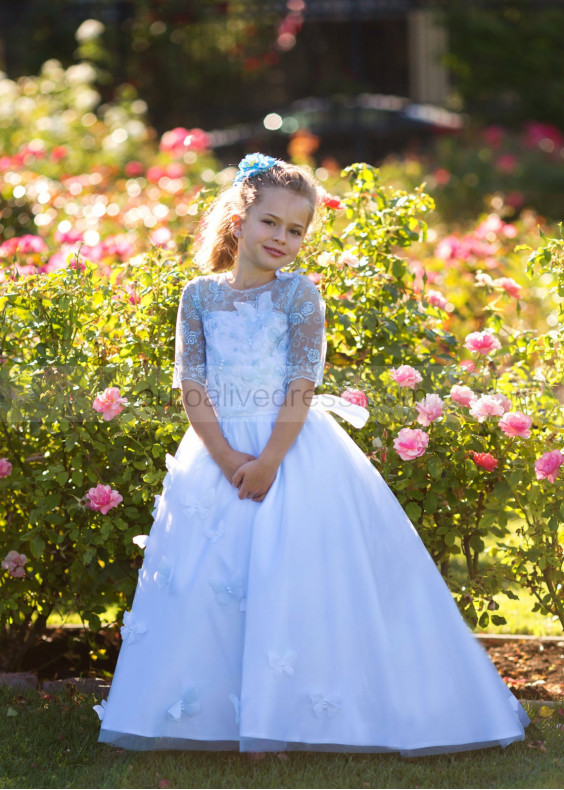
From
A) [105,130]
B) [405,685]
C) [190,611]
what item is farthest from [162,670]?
[105,130]

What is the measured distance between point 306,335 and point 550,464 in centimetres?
79

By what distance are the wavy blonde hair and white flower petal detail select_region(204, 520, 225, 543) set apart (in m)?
0.83

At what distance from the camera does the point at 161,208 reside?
17.3ft

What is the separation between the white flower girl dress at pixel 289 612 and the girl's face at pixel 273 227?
0.13 metres

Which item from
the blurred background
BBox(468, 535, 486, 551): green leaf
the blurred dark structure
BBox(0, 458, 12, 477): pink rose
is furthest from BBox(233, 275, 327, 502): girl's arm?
the blurred dark structure

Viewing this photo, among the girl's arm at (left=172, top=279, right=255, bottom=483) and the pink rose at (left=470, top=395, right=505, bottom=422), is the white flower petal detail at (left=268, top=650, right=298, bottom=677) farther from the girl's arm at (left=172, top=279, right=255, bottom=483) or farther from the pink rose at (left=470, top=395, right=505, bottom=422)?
the pink rose at (left=470, top=395, right=505, bottom=422)

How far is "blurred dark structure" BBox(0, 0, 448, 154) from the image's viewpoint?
14211mm

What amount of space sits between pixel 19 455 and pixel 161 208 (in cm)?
216

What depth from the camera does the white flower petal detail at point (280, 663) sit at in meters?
2.58

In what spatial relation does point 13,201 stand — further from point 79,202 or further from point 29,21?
point 29,21

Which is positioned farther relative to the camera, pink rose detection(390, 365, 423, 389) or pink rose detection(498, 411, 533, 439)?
pink rose detection(390, 365, 423, 389)

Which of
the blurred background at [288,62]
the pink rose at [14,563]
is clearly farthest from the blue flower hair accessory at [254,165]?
the blurred background at [288,62]

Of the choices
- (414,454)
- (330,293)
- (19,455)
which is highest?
(330,293)

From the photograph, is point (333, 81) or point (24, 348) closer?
point (24, 348)
